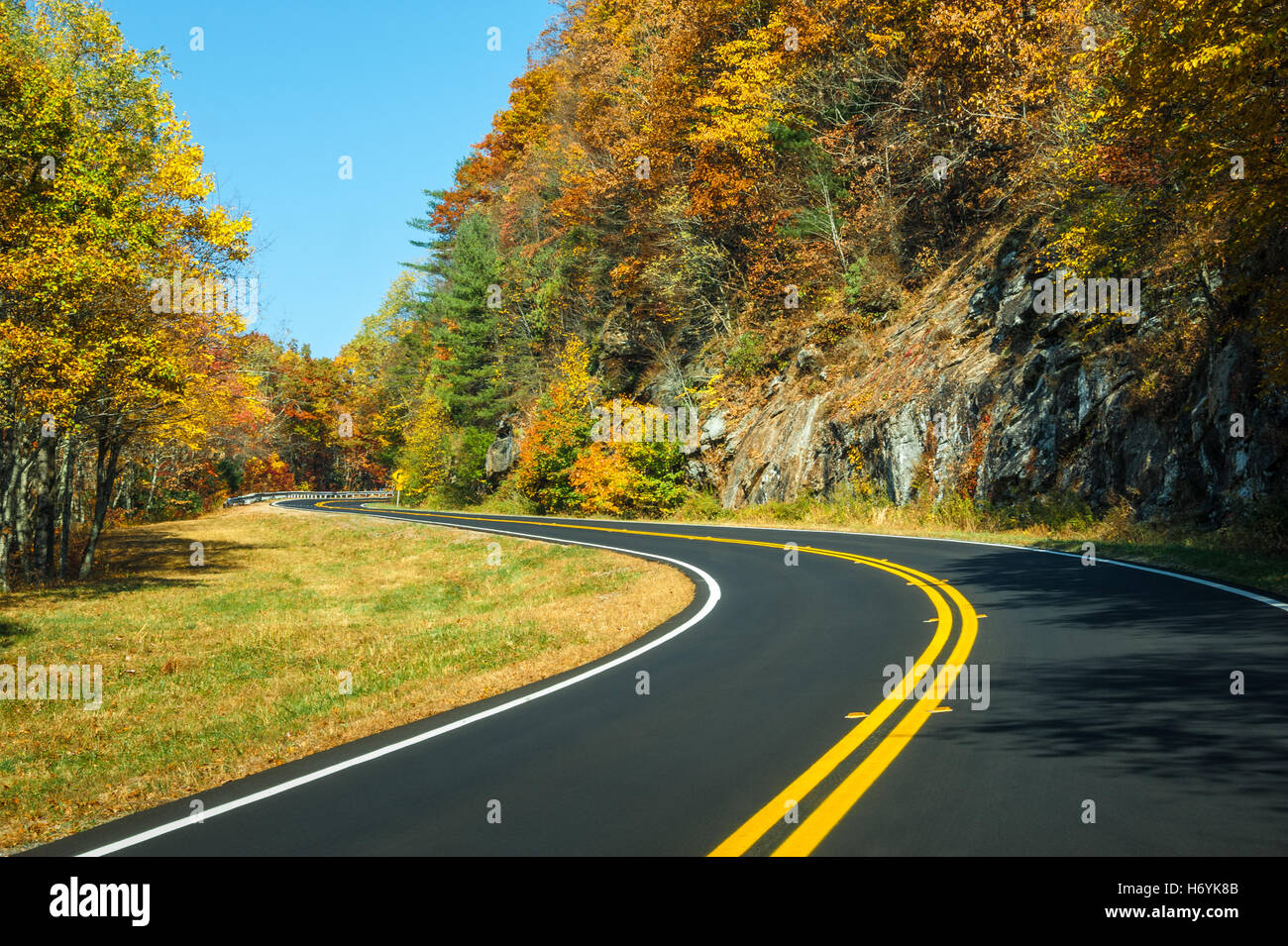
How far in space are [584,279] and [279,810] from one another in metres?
47.7

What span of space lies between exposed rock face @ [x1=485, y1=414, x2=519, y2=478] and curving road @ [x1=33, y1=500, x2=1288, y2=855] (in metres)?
44.7

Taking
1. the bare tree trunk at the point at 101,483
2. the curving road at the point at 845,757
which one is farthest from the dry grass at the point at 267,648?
the curving road at the point at 845,757

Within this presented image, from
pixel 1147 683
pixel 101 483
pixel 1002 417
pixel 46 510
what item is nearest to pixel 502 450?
pixel 101 483

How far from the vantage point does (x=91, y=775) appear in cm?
833

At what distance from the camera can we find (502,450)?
5625 centimetres

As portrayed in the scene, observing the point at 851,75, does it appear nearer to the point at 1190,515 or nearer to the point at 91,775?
the point at 1190,515

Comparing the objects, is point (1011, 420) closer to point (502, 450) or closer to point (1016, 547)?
point (1016, 547)

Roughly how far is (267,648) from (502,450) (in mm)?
40094

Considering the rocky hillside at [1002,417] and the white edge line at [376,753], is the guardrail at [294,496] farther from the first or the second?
the white edge line at [376,753]

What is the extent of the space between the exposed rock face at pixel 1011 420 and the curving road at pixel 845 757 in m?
7.90

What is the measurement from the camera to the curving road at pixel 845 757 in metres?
4.89

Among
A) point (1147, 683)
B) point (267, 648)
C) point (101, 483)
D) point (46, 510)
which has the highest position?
point (101, 483)

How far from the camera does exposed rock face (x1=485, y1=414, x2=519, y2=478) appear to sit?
182 feet

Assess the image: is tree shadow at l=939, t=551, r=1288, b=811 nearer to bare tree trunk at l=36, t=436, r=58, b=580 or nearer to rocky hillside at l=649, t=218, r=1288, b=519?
rocky hillside at l=649, t=218, r=1288, b=519
